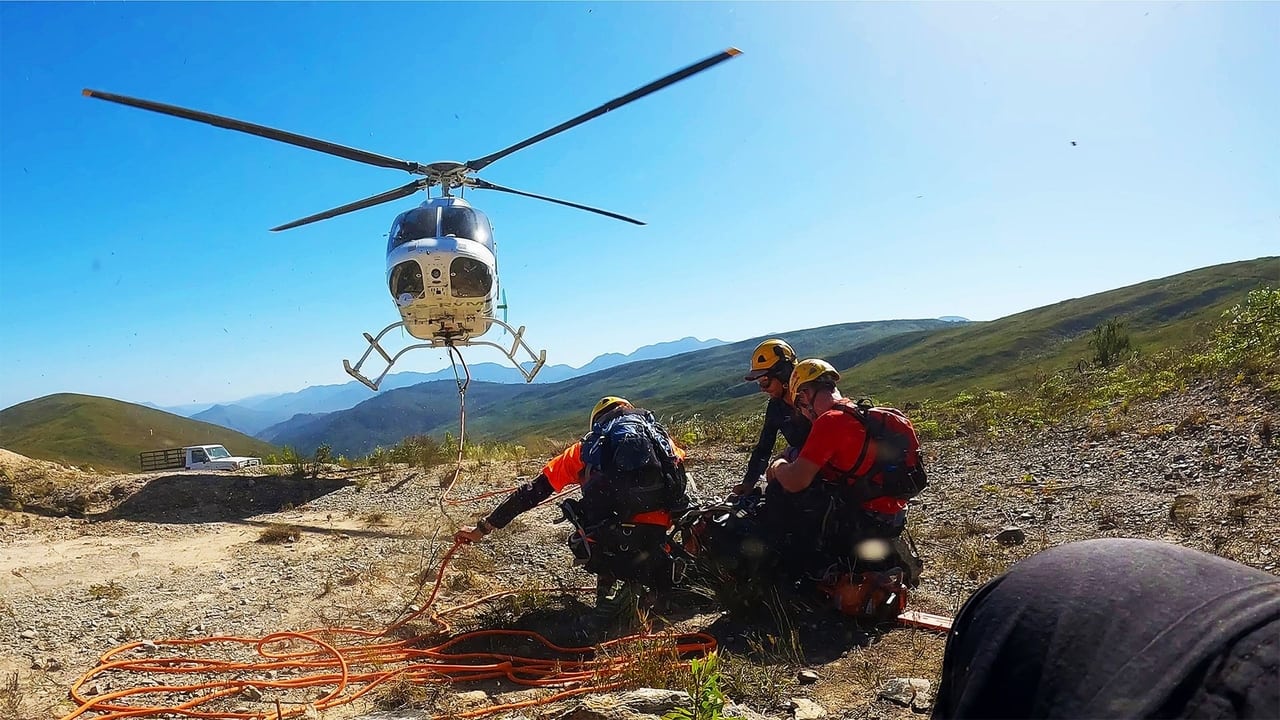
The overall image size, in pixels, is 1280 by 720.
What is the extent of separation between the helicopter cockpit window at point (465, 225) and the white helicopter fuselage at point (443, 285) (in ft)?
0.48

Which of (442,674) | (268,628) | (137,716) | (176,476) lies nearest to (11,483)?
(176,476)

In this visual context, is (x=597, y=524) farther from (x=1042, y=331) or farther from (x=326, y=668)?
(x=1042, y=331)

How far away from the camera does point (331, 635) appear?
17.6 ft

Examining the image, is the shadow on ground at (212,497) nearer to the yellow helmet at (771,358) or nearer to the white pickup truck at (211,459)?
the yellow helmet at (771,358)

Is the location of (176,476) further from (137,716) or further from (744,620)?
(744,620)

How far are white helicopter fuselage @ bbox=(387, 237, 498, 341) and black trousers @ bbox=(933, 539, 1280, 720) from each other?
11176 millimetres

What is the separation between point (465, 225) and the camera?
1221 cm

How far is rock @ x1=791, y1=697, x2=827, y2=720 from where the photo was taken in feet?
12.1

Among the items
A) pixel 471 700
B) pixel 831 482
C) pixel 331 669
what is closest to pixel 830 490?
pixel 831 482

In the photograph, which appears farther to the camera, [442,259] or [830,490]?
[442,259]

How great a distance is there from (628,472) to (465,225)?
819 centimetres

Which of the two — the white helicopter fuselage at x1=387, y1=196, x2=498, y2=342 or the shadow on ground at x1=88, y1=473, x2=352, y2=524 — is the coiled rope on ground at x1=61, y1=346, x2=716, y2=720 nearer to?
the shadow on ground at x1=88, y1=473, x2=352, y2=524

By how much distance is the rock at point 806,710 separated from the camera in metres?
3.69

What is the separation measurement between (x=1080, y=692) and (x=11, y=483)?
1674 centimetres
